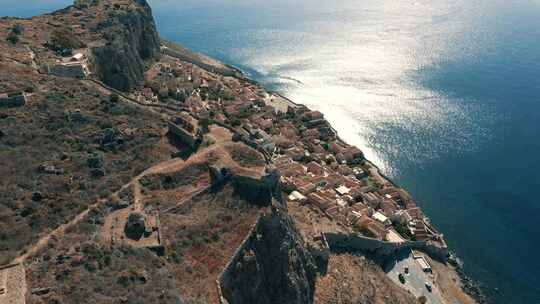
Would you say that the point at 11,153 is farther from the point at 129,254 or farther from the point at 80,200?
the point at 129,254

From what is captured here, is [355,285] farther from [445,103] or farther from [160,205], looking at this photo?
[445,103]

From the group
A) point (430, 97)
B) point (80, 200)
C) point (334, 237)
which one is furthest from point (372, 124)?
point (80, 200)

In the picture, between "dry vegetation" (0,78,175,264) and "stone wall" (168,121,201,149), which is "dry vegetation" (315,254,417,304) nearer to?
"stone wall" (168,121,201,149)

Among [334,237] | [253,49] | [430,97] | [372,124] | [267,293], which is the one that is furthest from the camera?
[253,49]

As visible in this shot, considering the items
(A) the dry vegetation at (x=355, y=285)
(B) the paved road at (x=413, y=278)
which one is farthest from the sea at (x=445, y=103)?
(A) the dry vegetation at (x=355, y=285)

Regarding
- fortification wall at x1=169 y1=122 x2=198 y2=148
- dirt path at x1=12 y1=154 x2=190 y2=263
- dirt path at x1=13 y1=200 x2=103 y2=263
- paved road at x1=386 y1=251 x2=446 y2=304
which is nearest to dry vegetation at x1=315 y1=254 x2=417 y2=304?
paved road at x1=386 y1=251 x2=446 y2=304

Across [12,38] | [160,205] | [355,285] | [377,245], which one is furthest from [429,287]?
[12,38]

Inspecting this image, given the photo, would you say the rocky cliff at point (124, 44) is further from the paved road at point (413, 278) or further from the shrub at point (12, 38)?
the paved road at point (413, 278)
